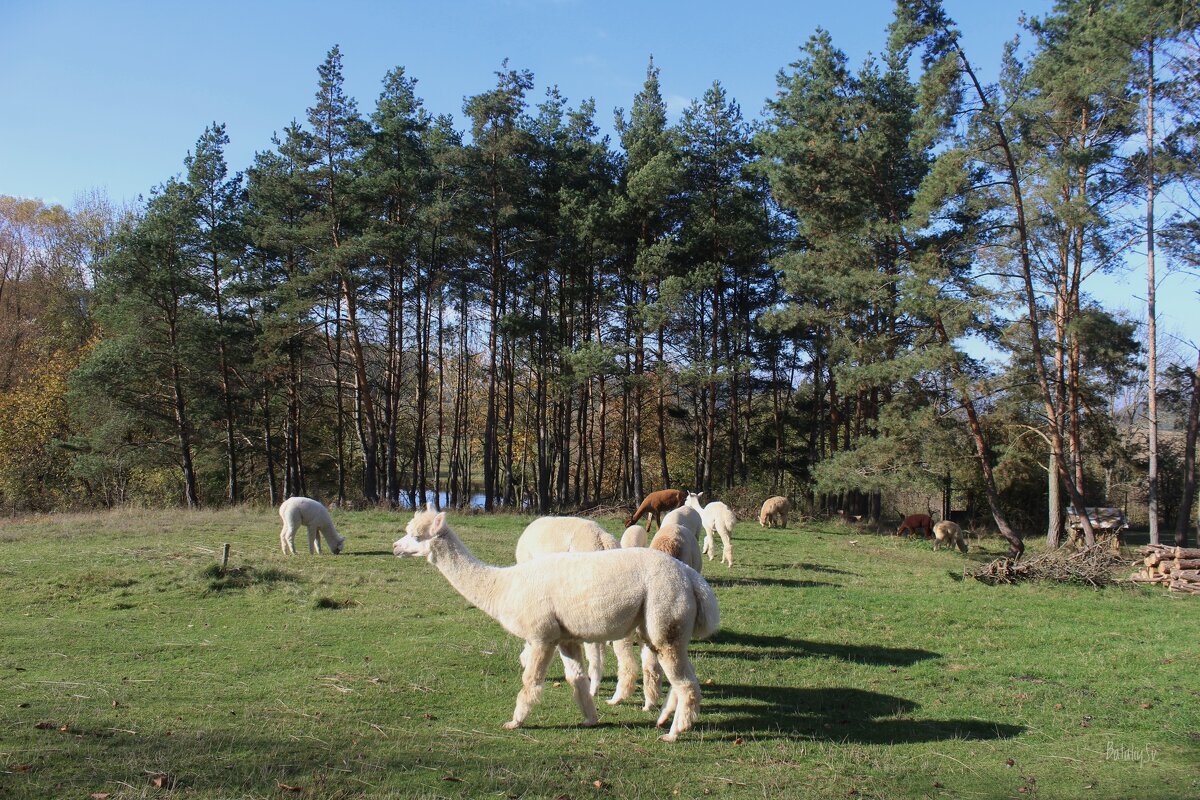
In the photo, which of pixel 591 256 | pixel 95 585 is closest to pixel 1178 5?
pixel 591 256

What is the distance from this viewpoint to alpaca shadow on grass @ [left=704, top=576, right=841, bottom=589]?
14.9 m

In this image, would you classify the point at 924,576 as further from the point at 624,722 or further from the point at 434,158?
the point at 434,158

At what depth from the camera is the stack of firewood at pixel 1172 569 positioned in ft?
55.4

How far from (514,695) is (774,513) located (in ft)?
68.8

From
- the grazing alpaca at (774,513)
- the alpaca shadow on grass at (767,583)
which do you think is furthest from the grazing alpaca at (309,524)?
the grazing alpaca at (774,513)

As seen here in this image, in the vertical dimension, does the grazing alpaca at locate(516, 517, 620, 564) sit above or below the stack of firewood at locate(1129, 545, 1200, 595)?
above

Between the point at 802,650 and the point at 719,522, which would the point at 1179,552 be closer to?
the point at 719,522

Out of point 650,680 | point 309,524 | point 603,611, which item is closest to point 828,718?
point 650,680

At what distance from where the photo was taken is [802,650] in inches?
404

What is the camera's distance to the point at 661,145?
3334 centimetres

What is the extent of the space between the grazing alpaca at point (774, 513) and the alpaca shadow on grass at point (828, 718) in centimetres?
1930

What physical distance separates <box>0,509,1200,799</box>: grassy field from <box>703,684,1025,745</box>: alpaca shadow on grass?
0.03 m

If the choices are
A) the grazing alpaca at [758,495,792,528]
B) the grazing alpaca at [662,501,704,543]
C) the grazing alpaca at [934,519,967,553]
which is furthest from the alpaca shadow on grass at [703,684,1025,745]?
the grazing alpaca at [758,495,792,528]

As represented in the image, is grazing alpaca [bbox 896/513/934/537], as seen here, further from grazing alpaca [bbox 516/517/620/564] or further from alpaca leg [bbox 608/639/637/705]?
alpaca leg [bbox 608/639/637/705]
